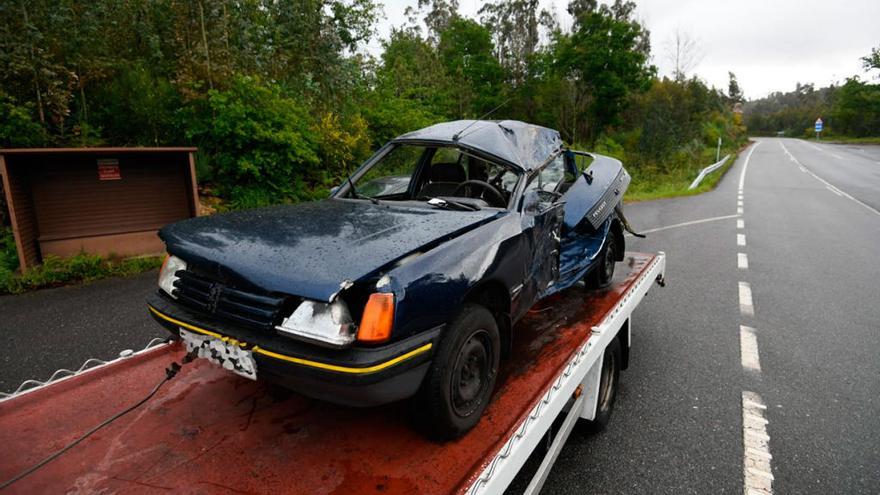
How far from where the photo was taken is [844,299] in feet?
17.4

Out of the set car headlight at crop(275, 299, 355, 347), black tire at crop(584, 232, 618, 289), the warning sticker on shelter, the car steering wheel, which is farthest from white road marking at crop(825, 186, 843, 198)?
the warning sticker on shelter

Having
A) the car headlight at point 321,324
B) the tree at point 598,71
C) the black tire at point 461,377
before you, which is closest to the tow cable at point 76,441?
the car headlight at point 321,324

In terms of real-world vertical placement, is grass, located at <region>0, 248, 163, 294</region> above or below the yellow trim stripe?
below

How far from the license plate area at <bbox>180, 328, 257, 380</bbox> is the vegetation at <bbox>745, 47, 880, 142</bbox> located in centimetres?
6520

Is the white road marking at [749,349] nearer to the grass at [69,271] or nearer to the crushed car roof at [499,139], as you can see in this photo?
the crushed car roof at [499,139]

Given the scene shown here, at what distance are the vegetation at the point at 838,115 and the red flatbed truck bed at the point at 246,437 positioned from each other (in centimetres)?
6441

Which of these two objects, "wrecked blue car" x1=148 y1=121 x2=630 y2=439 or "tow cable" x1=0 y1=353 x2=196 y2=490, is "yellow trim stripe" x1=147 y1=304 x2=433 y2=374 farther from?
"tow cable" x1=0 y1=353 x2=196 y2=490

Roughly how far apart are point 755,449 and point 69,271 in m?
7.55

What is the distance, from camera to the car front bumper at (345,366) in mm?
1640

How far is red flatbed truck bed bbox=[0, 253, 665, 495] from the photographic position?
5.34 ft

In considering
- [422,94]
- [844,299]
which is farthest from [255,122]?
[422,94]

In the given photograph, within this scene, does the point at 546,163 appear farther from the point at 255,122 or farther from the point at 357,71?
the point at 357,71

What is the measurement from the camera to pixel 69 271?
6.05 metres

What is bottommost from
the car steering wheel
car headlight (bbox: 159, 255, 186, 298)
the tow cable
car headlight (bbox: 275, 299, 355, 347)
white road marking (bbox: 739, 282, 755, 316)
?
white road marking (bbox: 739, 282, 755, 316)
